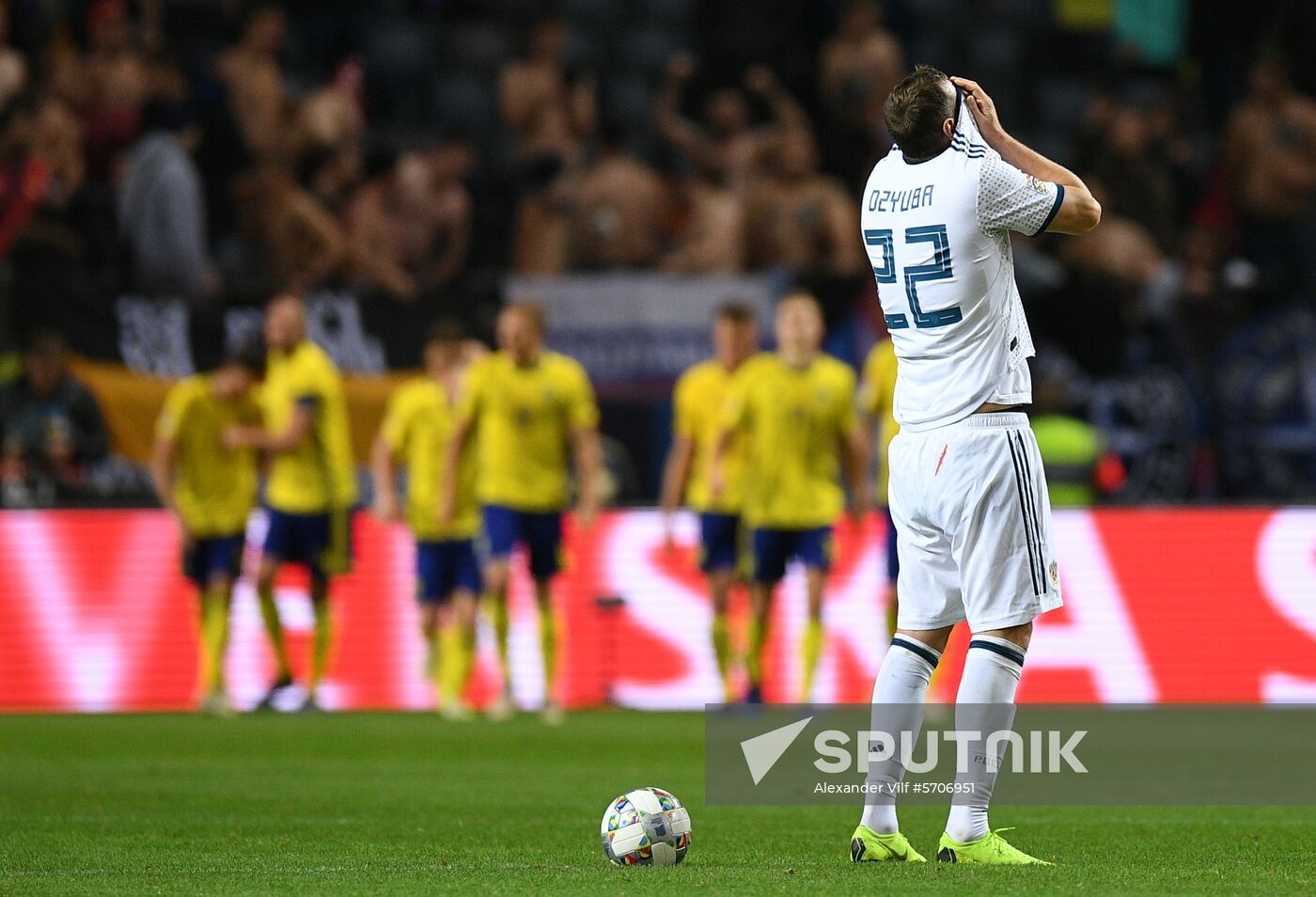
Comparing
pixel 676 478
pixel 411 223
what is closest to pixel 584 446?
pixel 676 478

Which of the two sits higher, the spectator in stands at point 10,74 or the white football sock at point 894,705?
the spectator in stands at point 10,74

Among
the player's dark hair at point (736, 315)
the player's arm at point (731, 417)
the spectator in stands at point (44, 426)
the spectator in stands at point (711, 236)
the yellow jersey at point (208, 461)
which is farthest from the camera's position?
the spectator in stands at point (711, 236)

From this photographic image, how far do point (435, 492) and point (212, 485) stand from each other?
147cm

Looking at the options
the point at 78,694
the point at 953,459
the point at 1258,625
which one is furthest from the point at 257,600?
the point at 953,459

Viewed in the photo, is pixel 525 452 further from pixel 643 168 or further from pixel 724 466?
pixel 643 168

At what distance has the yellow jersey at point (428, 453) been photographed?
13.6m

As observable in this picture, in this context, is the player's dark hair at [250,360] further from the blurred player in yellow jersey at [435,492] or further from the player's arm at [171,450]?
the blurred player in yellow jersey at [435,492]

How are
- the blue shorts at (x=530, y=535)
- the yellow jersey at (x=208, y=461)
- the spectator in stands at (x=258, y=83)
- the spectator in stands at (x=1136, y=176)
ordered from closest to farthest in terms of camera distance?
the blue shorts at (x=530, y=535) → the yellow jersey at (x=208, y=461) → the spectator in stands at (x=258, y=83) → the spectator in stands at (x=1136, y=176)

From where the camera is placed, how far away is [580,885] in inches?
211

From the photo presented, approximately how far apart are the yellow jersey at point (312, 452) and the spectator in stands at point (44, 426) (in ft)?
5.49

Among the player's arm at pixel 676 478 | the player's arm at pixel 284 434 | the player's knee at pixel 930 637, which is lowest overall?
the player's knee at pixel 930 637

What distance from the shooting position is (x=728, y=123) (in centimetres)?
1806

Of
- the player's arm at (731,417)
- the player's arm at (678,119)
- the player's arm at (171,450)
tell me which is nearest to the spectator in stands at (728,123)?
the player's arm at (678,119)

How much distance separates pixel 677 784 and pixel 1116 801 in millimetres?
1817
